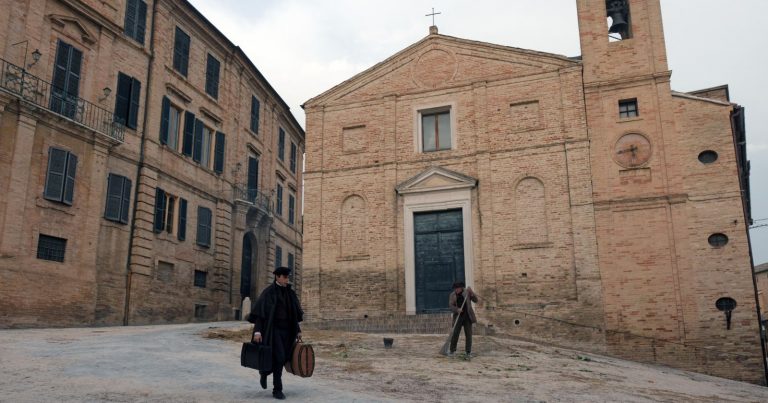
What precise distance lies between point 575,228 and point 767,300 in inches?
1511

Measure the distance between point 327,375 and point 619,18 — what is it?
51.4 ft

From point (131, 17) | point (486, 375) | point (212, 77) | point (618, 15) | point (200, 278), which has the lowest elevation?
point (486, 375)

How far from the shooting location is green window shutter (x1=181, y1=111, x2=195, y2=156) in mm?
23953

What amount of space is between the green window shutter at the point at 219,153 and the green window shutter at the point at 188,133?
1.68 metres

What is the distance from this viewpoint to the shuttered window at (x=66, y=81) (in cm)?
1834

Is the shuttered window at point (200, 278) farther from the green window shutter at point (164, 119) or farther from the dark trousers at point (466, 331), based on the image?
the dark trousers at point (466, 331)

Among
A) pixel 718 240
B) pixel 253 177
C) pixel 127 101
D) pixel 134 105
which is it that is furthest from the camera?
pixel 253 177

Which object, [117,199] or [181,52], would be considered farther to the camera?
[181,52]

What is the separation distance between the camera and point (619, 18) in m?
19.7

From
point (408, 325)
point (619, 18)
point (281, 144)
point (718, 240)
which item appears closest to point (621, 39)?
point (619, 18)

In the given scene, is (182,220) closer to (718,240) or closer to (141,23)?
(141,23)

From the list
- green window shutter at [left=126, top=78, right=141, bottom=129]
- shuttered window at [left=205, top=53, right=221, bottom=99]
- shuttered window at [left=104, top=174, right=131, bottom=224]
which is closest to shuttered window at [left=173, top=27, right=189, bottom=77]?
shuttered window at [left=205, top=53, right=221, bottom=99]

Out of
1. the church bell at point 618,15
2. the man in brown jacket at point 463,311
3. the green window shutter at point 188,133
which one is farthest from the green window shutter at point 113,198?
the church bell at point 618,15

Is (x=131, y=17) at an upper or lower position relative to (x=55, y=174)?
upper
